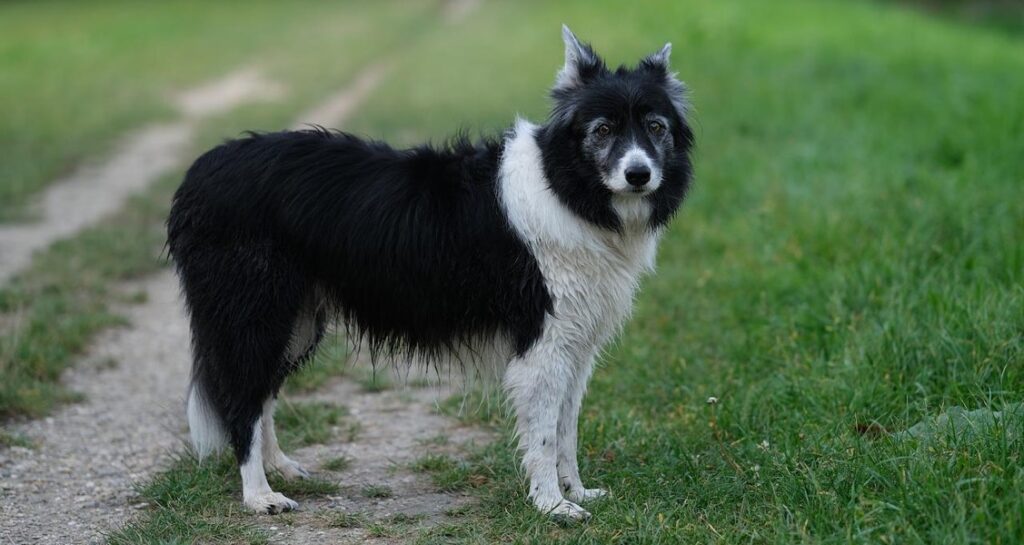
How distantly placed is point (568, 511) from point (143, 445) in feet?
7.60

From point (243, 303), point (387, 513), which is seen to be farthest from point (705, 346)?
point (243, 303)

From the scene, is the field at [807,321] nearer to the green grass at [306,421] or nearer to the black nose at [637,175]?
the green grass at [306,421]

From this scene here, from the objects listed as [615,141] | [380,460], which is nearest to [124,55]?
[380,460]

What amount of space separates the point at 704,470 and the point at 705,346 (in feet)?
6.05

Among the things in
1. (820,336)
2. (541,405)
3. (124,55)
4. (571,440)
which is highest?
(124,55)

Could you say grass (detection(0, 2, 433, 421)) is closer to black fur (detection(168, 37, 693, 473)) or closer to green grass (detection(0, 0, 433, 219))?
green grass (detection(0, 0, 433, 219))

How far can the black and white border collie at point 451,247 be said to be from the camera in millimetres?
4410

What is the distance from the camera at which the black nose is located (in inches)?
166

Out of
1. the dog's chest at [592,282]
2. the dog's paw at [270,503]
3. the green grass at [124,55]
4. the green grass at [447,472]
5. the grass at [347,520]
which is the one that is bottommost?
the green grass at [447,472]

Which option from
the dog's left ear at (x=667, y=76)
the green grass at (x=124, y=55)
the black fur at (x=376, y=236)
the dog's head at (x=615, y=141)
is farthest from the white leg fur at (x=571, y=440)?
the green grass at (x=124, y=55)

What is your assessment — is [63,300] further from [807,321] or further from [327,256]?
[807,321]

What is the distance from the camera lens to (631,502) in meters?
4.40

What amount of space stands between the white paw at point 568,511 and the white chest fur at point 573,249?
2.15 ft

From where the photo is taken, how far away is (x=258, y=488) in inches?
178
